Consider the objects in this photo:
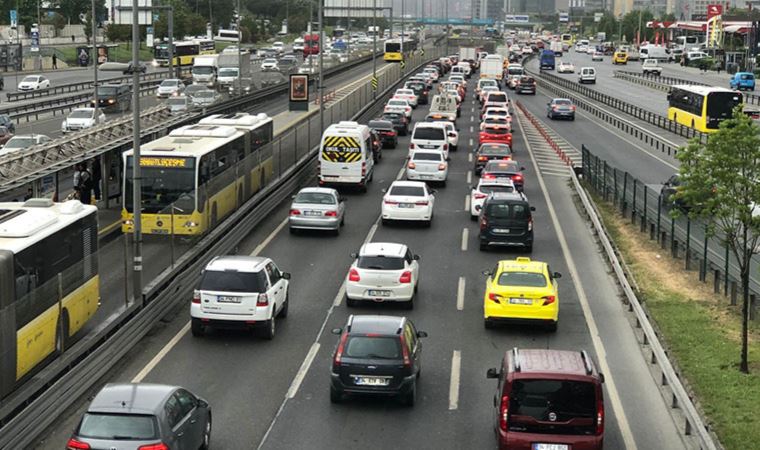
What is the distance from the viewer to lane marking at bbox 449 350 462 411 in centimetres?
2092

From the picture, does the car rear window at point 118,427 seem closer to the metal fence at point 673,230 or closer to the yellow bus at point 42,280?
the yellow bus at point 42,280

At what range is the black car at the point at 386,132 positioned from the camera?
2404 inches

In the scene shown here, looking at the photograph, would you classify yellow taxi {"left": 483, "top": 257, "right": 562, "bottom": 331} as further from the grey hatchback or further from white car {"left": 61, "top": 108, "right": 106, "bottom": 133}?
white car {"left": 61, "top": 108, "right": 106, "bottom": 133}

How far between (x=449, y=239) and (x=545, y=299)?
1194cm

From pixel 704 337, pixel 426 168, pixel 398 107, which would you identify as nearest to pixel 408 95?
pixel 398 107

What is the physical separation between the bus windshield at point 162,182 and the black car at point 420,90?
2276 inches

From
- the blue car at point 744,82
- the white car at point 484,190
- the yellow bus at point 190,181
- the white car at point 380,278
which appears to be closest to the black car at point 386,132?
the white car at point 484,190

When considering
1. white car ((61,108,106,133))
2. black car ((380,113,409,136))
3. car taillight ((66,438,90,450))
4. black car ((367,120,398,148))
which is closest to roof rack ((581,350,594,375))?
car taillight ((66,438,90,450))

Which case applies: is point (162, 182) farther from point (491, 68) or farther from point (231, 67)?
point (491, 68)

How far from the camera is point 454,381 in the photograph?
22.3 m

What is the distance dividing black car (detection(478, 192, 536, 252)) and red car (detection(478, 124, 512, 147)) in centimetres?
2552

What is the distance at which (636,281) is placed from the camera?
31547 millimetres

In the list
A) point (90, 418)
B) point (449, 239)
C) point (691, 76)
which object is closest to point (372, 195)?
point (449, 239)

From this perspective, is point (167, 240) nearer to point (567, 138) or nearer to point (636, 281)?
point (636, 281)
